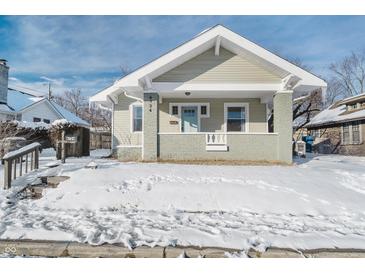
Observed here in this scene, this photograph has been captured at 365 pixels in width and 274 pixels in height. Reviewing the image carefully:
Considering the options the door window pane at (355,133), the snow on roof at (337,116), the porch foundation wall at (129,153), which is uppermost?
the snow on roof at (337,116)

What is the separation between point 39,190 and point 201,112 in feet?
26.8

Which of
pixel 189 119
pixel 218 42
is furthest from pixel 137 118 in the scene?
pixel 218 42

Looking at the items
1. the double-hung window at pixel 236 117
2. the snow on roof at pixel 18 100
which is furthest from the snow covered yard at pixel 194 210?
the snow on roof at pixel 18 100

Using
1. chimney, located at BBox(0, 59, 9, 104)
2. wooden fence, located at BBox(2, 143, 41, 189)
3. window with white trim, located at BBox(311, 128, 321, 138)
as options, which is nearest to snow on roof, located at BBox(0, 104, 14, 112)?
chimney, located at BBox(0, 59, 9, 104)

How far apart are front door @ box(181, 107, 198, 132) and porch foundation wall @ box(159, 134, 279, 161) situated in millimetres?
2119

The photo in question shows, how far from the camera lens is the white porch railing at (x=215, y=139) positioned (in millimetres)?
10008

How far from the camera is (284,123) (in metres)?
9.87

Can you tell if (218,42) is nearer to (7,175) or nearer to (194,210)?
(194,210)

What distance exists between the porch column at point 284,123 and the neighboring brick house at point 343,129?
34.5ft

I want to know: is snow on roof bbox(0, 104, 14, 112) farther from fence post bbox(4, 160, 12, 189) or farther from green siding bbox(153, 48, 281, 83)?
fence post bbox(4, 160, 12, 189)

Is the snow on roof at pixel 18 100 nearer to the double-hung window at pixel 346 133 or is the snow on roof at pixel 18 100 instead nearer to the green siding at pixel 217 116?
the green siding at pixel 217 116

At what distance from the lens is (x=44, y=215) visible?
177 inches

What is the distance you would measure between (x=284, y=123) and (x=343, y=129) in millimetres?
12591
